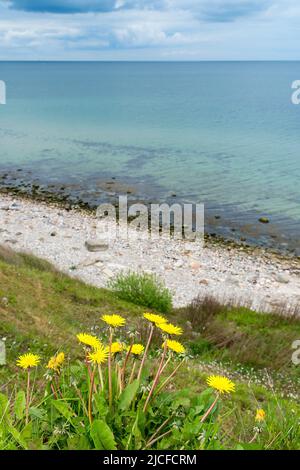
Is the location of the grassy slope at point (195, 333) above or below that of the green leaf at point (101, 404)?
below

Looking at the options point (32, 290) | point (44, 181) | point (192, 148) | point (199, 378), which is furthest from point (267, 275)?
point (192, 148)

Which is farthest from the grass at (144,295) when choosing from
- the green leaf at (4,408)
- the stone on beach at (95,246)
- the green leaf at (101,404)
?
the green leaf at (101,404)

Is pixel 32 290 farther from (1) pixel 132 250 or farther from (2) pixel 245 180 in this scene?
(2) pixel 245 180

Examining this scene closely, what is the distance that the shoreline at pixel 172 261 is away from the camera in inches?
682

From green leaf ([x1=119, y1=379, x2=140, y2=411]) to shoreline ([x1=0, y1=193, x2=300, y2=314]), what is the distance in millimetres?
12002

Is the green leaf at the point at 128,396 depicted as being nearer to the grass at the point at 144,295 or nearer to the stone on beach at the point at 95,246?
the grass at the point at 144,295

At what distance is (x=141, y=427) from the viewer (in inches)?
116

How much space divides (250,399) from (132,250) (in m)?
15.5

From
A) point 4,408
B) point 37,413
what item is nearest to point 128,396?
point 37,413

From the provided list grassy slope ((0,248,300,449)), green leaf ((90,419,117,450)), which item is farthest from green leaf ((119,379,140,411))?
grassy slope ((0,248,300,449))

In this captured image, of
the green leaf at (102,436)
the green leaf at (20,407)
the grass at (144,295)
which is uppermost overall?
the green leaf at (102,436)

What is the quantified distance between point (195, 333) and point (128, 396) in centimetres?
732

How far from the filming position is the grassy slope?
651 cm

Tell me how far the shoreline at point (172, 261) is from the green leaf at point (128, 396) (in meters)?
12.0
